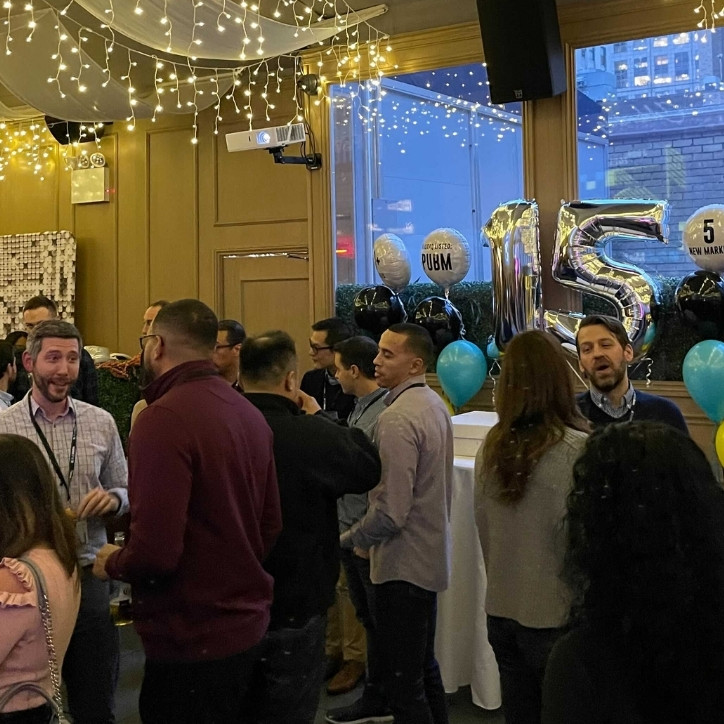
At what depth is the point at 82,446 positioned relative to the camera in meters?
2.43

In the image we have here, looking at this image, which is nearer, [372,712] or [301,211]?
[372,712]

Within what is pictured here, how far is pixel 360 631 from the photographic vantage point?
11.7 ft

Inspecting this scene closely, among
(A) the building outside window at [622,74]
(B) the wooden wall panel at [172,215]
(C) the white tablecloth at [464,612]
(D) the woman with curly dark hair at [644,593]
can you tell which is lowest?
(C) the white tablecloth at [464,612]

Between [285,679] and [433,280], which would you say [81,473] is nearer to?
[285,679]

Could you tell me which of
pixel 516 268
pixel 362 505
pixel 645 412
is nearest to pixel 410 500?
pixel 362 505

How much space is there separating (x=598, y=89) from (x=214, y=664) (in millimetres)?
4146

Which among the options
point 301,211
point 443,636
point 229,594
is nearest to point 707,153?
point 301,211

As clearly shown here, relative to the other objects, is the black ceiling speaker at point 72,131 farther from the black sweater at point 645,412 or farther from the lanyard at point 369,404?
the black sweater at point 645,412

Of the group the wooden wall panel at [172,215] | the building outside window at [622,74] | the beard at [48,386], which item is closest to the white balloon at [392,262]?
the building outside window at [622,74]

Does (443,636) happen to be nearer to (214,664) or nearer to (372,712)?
(372,712)

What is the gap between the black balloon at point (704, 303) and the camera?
4.07 m

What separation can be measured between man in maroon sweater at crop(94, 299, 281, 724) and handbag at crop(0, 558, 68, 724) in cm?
17

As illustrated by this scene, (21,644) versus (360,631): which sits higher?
(21,644)

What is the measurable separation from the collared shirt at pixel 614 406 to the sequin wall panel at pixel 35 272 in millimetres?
5038
